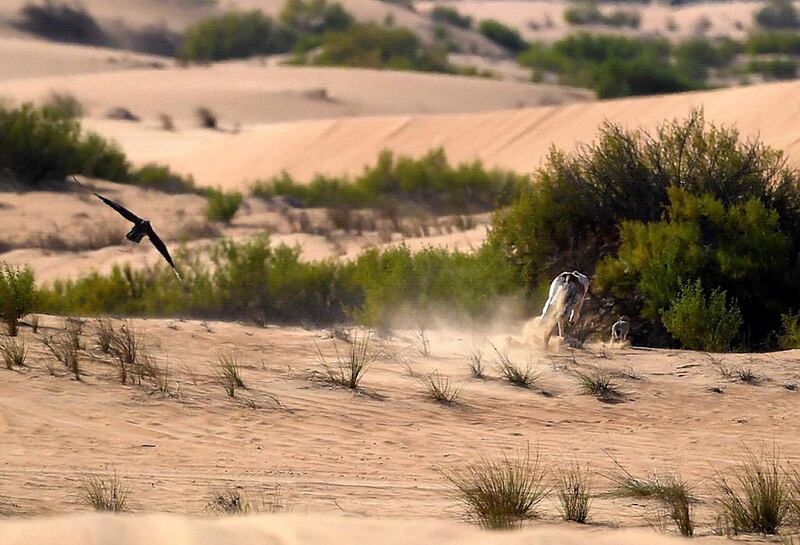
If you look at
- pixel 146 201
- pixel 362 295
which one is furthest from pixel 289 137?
pixel 362 295

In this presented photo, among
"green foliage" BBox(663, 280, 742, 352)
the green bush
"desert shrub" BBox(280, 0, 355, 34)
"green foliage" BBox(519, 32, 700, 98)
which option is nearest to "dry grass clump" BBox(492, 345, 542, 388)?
"green foliage" BBox(663, 280, 742, 352)

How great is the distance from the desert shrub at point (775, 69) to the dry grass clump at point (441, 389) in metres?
56.1

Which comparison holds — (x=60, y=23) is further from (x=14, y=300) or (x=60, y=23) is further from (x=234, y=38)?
(x=14, y=300)

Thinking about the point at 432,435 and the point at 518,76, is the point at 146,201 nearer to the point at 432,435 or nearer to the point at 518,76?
the point at 432,435

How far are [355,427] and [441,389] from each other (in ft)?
3.67

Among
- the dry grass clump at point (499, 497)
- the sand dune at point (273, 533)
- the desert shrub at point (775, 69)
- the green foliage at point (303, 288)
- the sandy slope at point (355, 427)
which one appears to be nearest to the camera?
the sand dune at point (273, 533)

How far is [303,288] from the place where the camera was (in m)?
15.8

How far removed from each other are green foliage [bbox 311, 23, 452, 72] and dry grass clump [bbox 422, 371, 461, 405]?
5165 centimetres

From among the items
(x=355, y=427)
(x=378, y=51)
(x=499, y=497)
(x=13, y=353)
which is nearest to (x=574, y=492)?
(x=499, y=497)

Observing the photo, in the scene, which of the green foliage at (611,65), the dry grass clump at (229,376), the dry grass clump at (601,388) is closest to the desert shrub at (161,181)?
the dry grass clump at (229,376)

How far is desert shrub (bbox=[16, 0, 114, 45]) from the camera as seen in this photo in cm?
6700

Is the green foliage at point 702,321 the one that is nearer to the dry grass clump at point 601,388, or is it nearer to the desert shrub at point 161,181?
the dry grass clump at point 601,388

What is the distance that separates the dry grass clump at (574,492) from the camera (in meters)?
7.23

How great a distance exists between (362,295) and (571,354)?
4.48m
